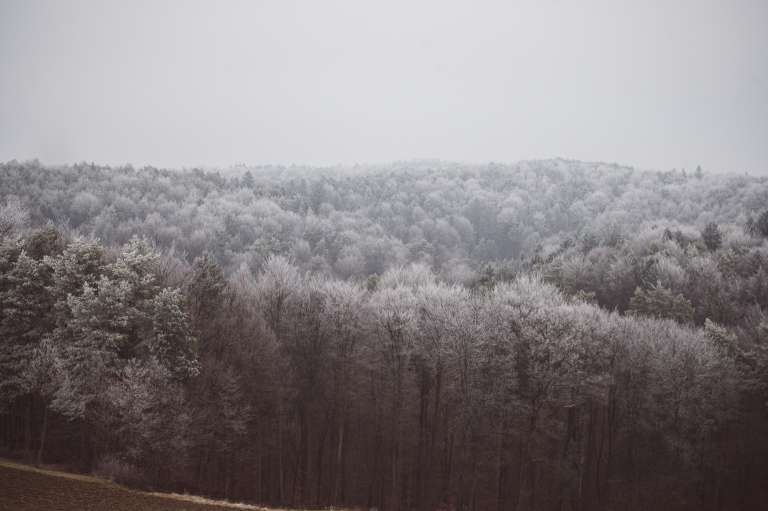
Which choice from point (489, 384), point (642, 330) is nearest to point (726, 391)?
point (642, 330)

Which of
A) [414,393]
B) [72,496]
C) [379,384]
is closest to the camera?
[72,496]

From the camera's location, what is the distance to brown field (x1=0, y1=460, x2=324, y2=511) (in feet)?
62.6

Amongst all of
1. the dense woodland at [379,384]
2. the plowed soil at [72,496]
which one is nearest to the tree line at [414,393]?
the dense woodland at [379,384]

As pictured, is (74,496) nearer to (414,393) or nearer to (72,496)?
(72,496)

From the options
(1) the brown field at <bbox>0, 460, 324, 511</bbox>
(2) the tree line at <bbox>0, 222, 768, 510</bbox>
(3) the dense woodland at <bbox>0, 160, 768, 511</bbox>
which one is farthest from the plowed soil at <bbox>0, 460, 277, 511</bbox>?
(2) the tree line at <bbox>0, 222, 768, 510</bbox>

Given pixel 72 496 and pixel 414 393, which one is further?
pixel 414 393

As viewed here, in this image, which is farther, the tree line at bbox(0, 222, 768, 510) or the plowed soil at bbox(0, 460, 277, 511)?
the tree line at bbox(0, 222, 768, 510)

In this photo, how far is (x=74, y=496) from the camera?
20406 mm

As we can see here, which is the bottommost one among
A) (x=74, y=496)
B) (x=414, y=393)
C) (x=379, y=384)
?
(x=74, y=496)

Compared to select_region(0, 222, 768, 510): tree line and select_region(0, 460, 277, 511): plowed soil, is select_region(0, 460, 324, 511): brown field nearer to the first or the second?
select_region(0, 460, 277, 511): plowed soil

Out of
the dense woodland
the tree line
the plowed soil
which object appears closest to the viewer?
the plowed soil

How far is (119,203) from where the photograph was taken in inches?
3639

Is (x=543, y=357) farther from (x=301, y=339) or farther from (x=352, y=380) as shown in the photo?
(x=301, y=339)

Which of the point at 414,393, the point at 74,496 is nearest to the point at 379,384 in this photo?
the point at 414,393
